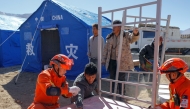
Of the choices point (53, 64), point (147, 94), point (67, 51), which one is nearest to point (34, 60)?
point (67, 51)

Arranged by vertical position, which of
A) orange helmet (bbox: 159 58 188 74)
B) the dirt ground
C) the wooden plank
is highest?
orange helmet (bbox: 159 58 188 74)

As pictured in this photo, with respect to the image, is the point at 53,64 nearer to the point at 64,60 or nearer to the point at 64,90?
the point at 64,60

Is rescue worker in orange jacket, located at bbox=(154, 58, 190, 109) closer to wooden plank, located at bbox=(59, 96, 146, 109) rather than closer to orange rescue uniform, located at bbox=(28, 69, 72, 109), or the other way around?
wooden plank, located at bbox=(59, 96, 146, 109)

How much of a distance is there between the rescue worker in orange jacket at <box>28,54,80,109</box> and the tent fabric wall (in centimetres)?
727

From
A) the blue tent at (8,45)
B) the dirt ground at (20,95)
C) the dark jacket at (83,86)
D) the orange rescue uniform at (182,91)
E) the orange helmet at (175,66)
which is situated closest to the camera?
the orange rescue uniform at (182,91)

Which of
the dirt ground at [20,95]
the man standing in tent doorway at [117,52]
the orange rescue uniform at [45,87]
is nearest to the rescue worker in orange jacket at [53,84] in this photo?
the orange rescue uniform at [45,87]

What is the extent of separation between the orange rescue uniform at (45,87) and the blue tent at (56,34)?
3.47m

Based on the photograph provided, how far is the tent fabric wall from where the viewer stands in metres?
8.41

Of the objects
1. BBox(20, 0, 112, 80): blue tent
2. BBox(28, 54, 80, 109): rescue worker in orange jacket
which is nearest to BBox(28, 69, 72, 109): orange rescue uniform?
BBox(28, 54, 80, 109): rescue worker in orange jacket

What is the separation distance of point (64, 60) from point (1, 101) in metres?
2.70

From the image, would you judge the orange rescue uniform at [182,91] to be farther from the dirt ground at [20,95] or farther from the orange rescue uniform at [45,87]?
the dirt ground at [20,95]

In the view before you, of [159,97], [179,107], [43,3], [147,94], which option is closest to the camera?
[179,107]

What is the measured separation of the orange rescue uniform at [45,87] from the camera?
6.40ft

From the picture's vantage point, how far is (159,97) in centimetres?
302
